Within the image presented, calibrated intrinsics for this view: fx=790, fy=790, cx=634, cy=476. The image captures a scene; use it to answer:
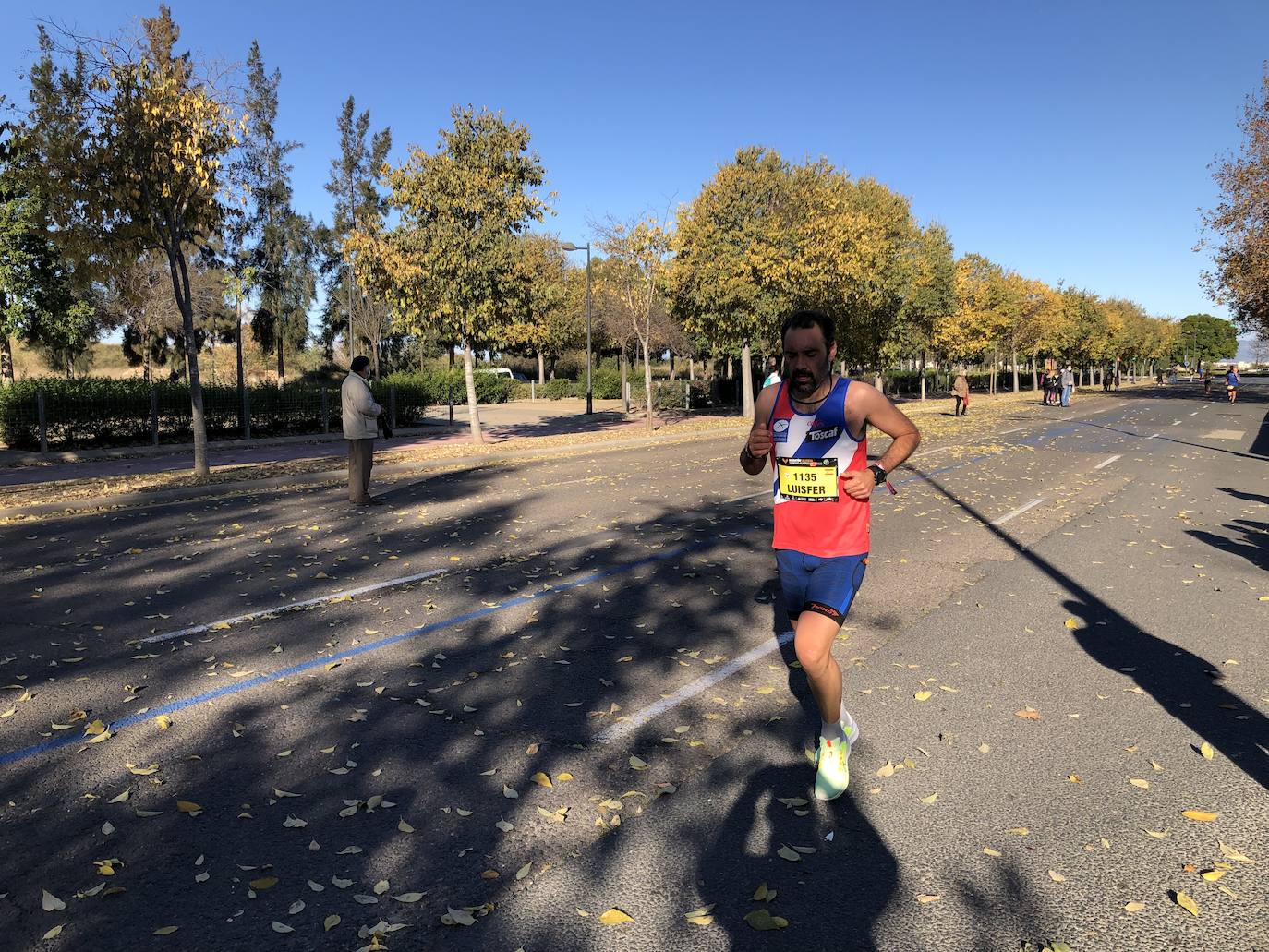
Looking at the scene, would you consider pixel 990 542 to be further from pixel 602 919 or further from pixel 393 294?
pixel 393 294

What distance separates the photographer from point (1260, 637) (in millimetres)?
5176

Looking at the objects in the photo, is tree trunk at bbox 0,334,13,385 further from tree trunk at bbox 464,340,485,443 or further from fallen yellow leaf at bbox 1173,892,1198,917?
fallen yellow leaf at bbox 1173,892,1198,917

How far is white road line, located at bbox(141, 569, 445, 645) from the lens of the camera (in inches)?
207

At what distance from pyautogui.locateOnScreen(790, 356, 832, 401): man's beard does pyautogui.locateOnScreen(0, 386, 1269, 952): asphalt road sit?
1634 mm

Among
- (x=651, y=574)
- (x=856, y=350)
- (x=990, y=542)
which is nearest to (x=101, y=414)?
(x=651, y=574)

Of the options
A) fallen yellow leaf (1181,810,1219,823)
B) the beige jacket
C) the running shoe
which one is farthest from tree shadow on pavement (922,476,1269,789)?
the beige jacket

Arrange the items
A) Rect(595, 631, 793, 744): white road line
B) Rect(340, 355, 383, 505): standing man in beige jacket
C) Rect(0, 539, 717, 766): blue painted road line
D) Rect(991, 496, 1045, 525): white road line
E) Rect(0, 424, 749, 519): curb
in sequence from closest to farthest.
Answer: Rect(0, 539, 717, 766): blue painted road line
Rect(595, 631, 793, 744): white road line
Rect(991, 496, 1045, 525): white road line
Rect(340, 355, 383, 505): standing man in beige jacket
Rect(0, 424, 749, 519): curb

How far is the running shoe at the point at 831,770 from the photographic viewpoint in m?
3.20

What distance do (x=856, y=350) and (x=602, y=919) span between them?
33.6m

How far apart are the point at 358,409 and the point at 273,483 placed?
4216 mm

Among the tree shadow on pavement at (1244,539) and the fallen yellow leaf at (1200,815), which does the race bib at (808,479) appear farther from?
the tree shadow on pavement at (1244,539)

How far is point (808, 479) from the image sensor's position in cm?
323

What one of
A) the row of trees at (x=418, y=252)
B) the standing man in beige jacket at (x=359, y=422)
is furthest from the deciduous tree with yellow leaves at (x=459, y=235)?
the standing man in beige jacket at (x=359, y=422)

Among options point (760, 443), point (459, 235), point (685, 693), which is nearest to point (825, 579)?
point (760, 443)
